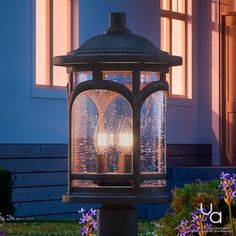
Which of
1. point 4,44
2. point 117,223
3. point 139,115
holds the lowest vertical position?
point 117,223

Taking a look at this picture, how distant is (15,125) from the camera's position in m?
11.3

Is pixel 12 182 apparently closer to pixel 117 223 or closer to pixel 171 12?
pixel 171 12

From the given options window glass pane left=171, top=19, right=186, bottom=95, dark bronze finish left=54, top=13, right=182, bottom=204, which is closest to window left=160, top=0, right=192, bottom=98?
window glass pane left=171, top=19, right=186, bottom=95

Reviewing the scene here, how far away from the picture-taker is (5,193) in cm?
1067

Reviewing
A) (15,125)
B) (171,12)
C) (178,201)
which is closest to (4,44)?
(15,125)

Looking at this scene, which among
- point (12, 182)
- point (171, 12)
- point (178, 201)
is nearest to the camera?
point (178, 201)

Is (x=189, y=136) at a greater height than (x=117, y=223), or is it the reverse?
(x=189, y=136)

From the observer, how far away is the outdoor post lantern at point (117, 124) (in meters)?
3.99

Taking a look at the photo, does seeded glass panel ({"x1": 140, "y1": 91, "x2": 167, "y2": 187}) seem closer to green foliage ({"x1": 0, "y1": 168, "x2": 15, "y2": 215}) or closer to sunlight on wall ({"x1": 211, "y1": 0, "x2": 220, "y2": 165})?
green foliage ({"x1": 0, "y1": 168, "x2": 15, "y2": 215})

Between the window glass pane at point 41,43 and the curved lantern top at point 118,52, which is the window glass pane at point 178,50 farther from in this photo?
the curved lantern top at point 118,52

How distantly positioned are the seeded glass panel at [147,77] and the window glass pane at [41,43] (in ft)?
25.5

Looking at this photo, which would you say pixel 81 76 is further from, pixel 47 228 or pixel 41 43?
pixel 41 43

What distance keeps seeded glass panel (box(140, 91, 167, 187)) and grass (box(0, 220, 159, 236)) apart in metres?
4.52

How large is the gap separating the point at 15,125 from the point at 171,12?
3.85 metres
